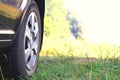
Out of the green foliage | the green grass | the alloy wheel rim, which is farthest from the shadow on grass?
the green foliage

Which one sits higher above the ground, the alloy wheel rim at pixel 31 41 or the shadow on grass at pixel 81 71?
the alloy wheel rim at pixel 31 41

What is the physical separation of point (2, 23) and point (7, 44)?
0.70 feet

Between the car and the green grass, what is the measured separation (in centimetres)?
19

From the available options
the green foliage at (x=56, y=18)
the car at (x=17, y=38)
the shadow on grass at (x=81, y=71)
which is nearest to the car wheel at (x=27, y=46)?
the car at (x=17, y=38)

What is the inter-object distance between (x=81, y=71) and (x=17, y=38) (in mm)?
723

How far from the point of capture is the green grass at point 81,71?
4.44 metres

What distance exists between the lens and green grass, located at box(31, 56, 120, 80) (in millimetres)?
4445

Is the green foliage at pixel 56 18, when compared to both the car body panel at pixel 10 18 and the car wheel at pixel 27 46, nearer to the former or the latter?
the car wheel at pixel 27 46

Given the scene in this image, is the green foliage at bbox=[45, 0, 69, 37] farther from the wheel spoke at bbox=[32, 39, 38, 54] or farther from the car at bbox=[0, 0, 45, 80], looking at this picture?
the car at bbox=[0, 0, 45, 80]

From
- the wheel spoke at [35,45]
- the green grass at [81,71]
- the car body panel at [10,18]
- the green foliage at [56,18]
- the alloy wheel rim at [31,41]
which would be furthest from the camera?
the green foliage at [56,18]

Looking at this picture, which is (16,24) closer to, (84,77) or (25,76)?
(25,76)

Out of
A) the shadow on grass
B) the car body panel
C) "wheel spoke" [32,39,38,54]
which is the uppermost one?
the car body panel

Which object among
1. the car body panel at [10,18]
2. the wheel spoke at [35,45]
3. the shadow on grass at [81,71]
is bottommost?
the shadow on grass at [81,71]

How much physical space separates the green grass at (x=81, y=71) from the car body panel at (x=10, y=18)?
0.53 meters
